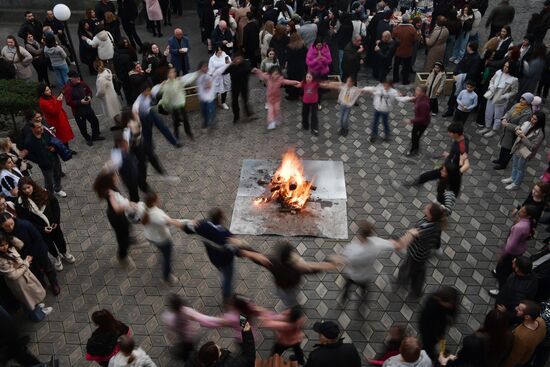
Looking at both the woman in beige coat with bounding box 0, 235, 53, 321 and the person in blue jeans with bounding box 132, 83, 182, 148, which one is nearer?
the woman in beige coat with bounding box 0, 235, 53, 321

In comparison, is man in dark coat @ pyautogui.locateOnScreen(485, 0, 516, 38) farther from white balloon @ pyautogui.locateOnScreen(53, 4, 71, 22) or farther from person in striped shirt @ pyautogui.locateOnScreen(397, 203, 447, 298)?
white balloon @ pyautogui.locateOnScreen(53, 4, 71, 22)

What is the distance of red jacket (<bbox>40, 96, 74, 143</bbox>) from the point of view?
10141 millimetres

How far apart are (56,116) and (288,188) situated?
5078mm

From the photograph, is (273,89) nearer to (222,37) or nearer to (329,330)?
(222,37)

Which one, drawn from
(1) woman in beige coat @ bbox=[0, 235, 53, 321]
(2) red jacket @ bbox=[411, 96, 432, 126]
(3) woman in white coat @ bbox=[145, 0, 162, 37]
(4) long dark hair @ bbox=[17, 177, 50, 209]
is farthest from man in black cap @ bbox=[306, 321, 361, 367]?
(3) woman in white coat @ bbox=[145, 0, 162, 37]

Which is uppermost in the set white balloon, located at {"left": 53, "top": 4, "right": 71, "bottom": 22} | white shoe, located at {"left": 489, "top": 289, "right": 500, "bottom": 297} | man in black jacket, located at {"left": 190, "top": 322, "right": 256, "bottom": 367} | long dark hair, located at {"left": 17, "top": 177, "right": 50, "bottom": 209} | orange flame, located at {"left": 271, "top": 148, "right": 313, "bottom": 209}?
white balloon, located at {"left": 53, "top": 4, "right": 71, "bottom": 22}

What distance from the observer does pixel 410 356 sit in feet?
17.2

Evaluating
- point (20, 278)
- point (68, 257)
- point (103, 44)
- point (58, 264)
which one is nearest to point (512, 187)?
point (68, 257)

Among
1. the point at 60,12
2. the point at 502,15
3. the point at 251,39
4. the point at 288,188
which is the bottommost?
the point at 288,188

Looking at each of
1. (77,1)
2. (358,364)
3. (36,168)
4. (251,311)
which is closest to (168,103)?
(36,168)

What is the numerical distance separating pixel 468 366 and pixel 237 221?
471cm

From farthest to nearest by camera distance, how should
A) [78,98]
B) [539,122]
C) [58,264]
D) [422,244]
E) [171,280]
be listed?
[78,98], [539,122], [58,264], [171,280], [422,244]

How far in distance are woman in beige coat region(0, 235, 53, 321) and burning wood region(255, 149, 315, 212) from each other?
4.08 meters

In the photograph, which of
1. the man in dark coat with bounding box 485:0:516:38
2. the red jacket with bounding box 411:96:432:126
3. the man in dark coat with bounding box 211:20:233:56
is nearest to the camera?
the red jacket with bounding box 411:96:432:126
